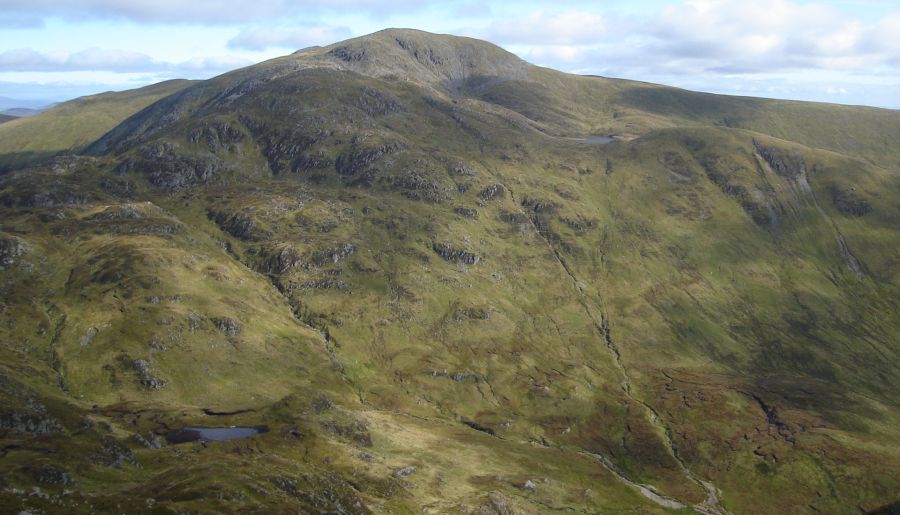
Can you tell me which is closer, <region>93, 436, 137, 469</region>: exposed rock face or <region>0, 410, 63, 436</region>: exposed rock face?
<region>93, 436, 137, 469</region>: exposed rock face

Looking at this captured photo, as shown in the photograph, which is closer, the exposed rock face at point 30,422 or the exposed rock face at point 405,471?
the exposed rock face at point 30,422

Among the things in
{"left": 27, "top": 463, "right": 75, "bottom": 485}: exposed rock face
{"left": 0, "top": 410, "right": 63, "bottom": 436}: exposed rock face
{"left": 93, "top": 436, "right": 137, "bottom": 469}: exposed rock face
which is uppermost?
{"left": 27, "top": 463, "right": 75, "bottom": 485}: exposed rock face

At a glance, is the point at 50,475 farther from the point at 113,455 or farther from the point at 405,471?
the point at 405,471

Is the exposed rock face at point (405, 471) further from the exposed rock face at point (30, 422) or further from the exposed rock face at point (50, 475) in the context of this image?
the exposed rock face at point (50, 475)

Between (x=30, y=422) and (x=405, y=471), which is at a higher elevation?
(x=30, y=422)

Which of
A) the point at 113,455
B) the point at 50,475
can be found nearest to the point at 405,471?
the point at 113,455

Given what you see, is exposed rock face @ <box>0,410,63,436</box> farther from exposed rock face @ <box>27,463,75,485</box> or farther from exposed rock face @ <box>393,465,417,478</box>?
exposed rock face @ <box>393,465,417,478</box>

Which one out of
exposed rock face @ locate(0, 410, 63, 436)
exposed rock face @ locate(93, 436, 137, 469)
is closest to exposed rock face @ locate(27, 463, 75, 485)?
exposed rock face @ locate(93, 436, 137, 469)

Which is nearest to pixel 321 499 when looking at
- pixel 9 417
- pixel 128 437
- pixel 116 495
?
pixel 116 495

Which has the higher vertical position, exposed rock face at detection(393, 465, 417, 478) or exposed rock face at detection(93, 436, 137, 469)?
exposed rock face at detection(93, 436, 137, 469)

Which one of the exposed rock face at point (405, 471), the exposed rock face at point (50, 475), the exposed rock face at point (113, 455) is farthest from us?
the exposed rock face at point (405, 471)

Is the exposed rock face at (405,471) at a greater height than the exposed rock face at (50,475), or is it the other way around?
the exposed rock face at (50,475)

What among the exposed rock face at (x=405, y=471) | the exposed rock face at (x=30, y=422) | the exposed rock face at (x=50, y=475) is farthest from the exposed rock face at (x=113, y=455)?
the exposed rock face at (x=405, y=471)
